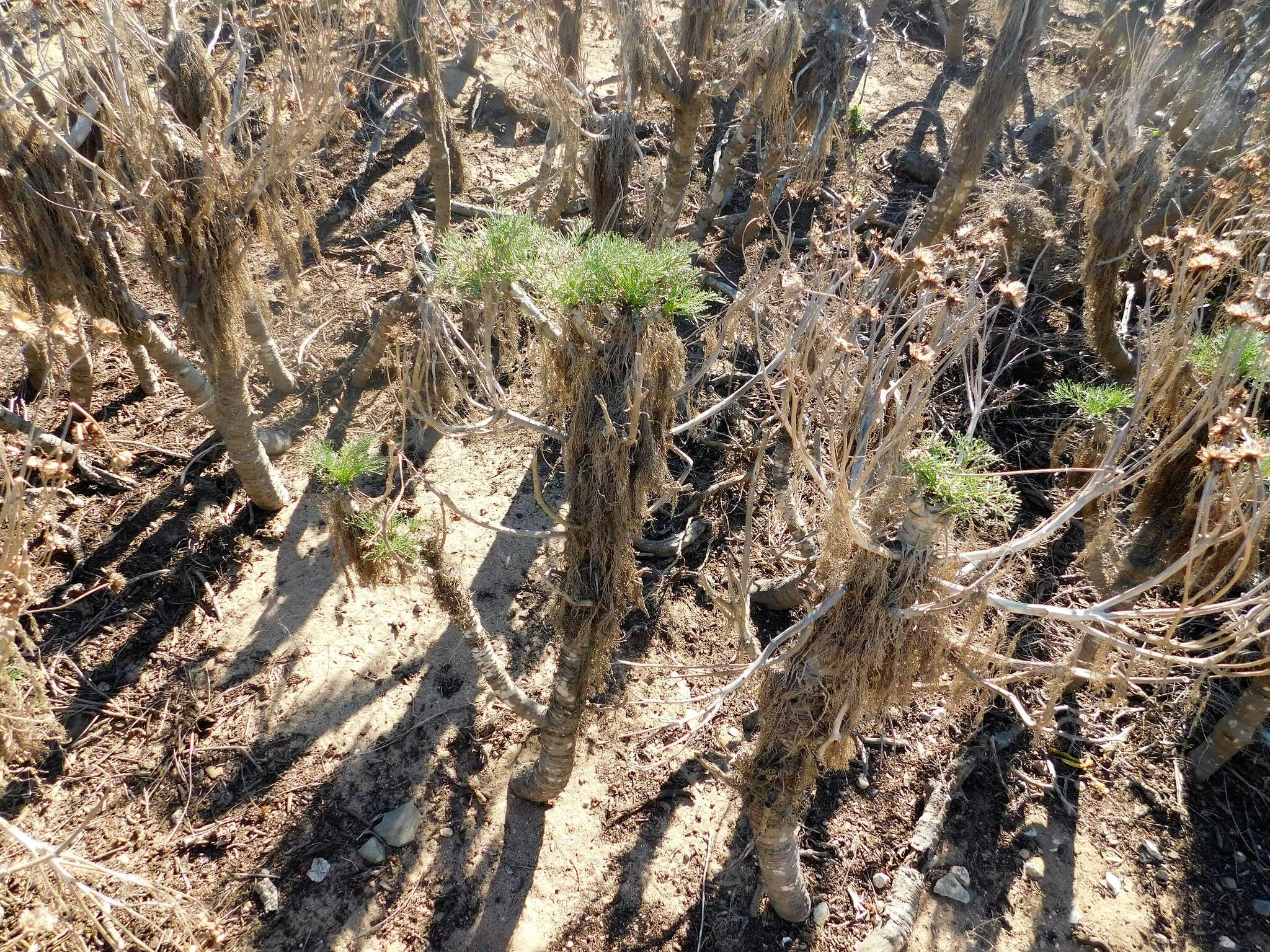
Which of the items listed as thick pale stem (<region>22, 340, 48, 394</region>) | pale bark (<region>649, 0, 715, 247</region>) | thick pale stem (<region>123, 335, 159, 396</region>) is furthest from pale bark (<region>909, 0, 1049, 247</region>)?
thick pale stem (<region>22, 340, 48, 394</region>)

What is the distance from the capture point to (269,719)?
5008 millimetres

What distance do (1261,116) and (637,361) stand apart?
6633mm

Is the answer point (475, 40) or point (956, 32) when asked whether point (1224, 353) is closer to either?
point (475, 40)

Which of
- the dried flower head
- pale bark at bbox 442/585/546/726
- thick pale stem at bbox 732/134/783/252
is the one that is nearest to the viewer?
the dried flower head

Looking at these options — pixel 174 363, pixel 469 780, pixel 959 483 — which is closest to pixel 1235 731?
pixel 959 483

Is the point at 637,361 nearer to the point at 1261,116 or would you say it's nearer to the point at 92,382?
the point at 92,382

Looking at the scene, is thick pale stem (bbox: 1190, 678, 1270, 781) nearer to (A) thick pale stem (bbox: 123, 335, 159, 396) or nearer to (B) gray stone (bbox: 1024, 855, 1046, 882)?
(B) gray stone (bbox: 1024, 855, 1046, 882)

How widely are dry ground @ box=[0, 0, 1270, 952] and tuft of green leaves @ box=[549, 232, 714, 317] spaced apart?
1830 millimetres

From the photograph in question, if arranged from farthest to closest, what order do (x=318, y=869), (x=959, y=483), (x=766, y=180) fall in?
(x=766, y=180), (x=318, y=869), (x=959, y=483)

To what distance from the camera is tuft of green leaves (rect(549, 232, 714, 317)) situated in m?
3.06

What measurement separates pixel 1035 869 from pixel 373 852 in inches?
159

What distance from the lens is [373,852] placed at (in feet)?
14.8

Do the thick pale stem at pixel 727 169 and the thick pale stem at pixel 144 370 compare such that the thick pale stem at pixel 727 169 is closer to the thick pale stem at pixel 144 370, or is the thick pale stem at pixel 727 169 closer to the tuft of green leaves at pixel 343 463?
the tuft of green leaves at pixel 343 463

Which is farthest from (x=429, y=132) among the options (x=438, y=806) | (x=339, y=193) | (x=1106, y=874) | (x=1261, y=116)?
(x=1106, y=874)
